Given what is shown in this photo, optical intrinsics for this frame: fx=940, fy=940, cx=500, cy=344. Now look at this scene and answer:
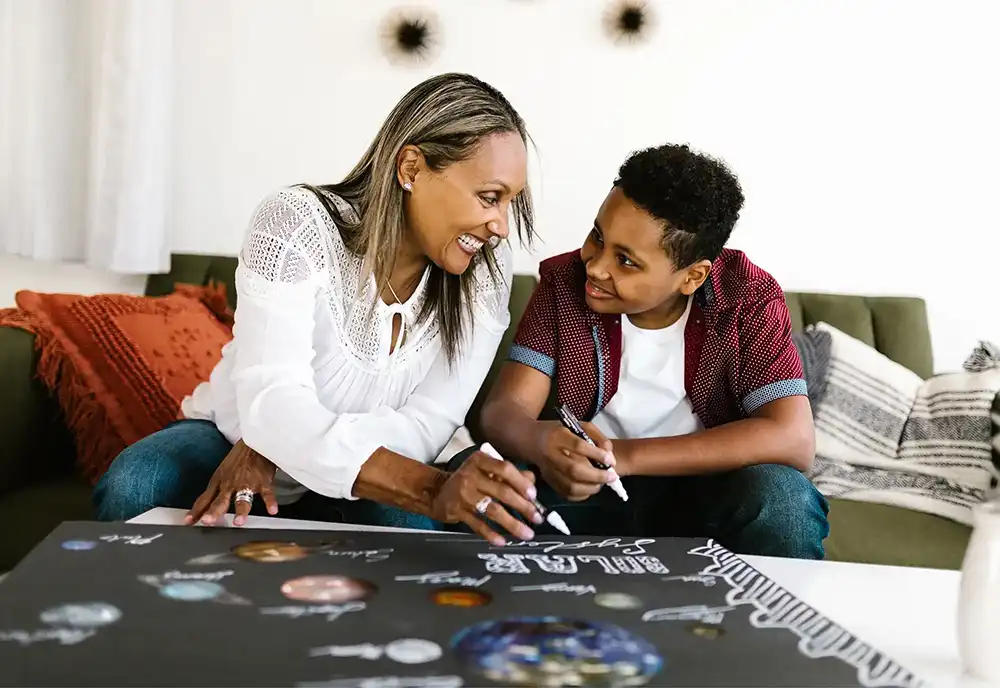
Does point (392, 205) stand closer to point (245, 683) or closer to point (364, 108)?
point (245, 683)

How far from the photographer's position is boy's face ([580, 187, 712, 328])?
1.39 m

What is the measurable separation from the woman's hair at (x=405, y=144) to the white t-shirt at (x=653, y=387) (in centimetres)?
40

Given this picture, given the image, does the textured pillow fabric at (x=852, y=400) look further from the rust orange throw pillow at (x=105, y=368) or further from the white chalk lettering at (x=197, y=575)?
the white chalk lettering at (x=197, y=575)

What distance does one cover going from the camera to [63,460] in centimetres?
176

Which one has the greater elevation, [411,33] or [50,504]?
[411,33]

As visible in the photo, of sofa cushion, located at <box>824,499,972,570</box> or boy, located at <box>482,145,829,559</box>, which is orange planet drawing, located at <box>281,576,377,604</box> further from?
sofa cushion, located at <box>824,499,972,570</box>

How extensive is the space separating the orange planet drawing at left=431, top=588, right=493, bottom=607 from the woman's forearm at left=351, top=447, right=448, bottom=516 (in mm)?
209

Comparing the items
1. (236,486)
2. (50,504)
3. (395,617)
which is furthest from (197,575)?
(50,504)

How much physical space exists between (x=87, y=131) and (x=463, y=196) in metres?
1.46

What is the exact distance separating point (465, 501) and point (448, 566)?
90 millimetres

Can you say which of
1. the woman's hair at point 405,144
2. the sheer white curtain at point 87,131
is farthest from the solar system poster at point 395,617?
the sheer white curtain at point 87,131

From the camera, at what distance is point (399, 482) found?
1078mm

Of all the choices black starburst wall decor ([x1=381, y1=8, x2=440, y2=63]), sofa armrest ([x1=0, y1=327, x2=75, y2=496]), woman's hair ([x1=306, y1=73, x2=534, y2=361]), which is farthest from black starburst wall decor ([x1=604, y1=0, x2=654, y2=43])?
sofa armrest ([x1=0, y1=327, x2=75, y2=496])

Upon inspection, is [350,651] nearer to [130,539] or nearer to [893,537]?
[130,539]
